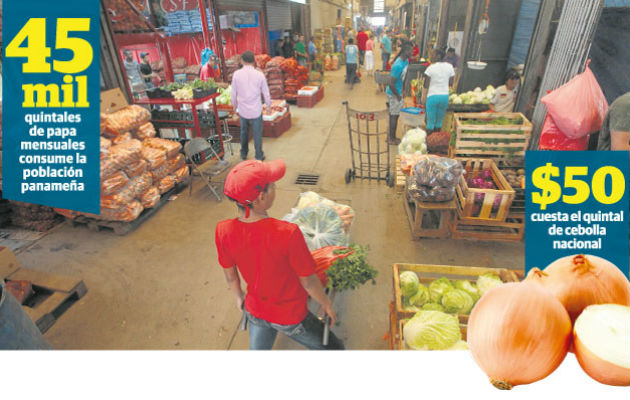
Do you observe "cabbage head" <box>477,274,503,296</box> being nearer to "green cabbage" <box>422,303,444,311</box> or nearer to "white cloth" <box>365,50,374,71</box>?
"green cabbage" <box>422,303,444,311</box>

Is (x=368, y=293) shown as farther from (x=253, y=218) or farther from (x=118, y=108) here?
(x=118, y=108)

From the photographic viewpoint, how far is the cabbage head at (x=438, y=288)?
2.22 meters

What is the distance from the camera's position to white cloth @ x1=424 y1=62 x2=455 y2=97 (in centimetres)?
523

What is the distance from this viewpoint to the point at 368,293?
3080 millimetres

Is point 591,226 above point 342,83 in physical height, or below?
above

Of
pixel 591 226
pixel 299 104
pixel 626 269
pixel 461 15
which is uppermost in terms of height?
pixel 461 15

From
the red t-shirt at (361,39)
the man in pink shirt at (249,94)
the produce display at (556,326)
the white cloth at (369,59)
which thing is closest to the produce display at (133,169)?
the man in pink shirt at (249,94)

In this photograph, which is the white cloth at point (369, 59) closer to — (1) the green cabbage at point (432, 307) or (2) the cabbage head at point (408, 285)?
(2) the cabbage head at point (408, 285)

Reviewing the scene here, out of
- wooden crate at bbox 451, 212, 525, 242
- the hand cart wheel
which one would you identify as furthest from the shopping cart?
wooden crate at bbox 451, 212, 525, 242

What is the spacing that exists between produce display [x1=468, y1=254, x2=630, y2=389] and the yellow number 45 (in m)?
2.22

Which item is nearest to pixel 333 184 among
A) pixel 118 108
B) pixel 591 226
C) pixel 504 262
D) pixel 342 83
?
pixel 504 262

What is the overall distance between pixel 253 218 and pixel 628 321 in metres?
1.29

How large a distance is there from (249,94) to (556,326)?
19.1 feet

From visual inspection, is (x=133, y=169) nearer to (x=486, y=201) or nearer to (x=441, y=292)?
(x=441, y=292)
